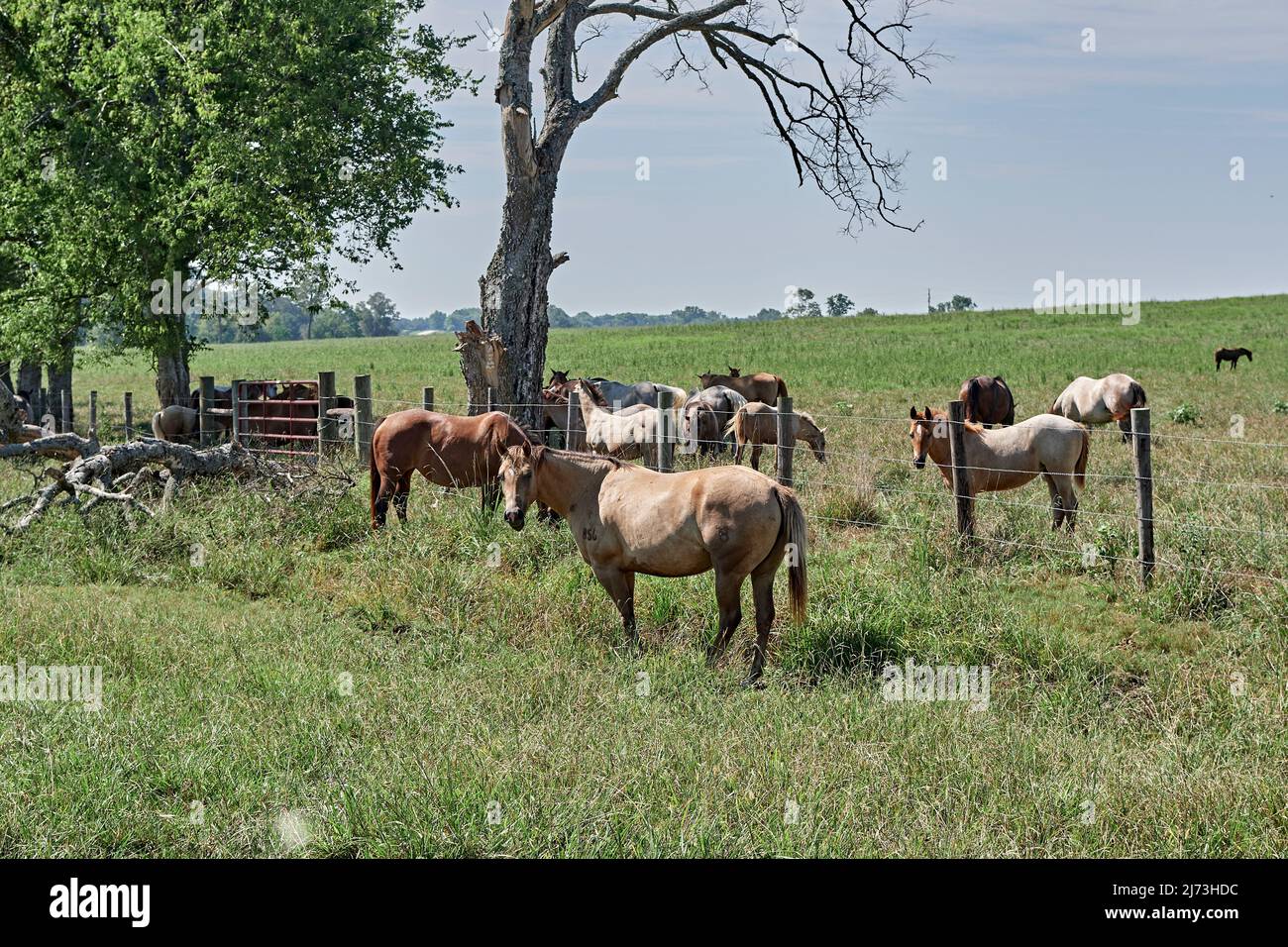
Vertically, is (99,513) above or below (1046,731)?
above

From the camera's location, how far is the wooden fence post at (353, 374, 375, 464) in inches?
662

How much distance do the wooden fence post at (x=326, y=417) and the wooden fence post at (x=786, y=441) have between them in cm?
857

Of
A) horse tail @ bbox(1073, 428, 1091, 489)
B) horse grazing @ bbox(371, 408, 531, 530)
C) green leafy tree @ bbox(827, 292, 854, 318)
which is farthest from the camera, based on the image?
green leafy tree @ bbox(827, 292, 854, 318)

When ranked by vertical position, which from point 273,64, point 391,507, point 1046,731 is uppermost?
point 273,64

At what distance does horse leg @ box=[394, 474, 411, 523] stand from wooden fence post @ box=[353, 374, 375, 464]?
4059mm

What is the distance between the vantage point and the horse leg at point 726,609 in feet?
26.7

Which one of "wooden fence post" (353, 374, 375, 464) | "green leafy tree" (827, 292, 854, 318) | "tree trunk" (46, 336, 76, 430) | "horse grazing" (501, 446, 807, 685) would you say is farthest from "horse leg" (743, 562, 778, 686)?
"green leafy tree" (827, 292, 854, 318)

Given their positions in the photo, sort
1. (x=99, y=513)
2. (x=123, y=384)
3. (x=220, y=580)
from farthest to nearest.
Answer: (x=123, y=384) < (x=99, y=513) < (x=220, y=580)

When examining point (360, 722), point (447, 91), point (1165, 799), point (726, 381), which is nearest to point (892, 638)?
point (1165, 799)

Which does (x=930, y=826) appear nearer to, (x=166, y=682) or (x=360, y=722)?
(x=360, y=722)

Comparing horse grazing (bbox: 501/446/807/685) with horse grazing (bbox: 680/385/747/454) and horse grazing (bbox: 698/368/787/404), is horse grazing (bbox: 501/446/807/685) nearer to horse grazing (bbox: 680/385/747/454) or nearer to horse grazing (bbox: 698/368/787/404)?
horse grazing (bbox: 680/385/747/454)

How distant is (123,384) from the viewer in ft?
186

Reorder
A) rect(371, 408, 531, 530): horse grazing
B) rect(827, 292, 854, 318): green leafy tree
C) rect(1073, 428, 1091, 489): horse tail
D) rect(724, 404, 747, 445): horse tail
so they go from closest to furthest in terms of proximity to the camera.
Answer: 1. rect(1073, 428, 1091, 489): horse tail
2. rect(371, 408, 531, 530): horse grazing
3. rect(724, 404, 747, 445): horse tail
4. rect(827, 292, 854, 318): green leafy tree
